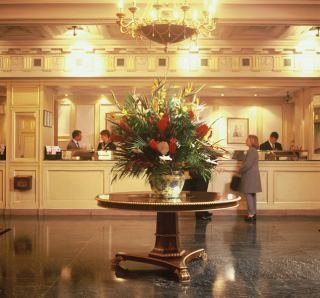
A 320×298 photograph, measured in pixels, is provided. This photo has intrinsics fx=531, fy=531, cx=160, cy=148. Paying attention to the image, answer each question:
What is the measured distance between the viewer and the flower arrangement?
17.8 ft

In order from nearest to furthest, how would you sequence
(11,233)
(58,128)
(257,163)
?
(11,233) → (257,163) → (58,128)

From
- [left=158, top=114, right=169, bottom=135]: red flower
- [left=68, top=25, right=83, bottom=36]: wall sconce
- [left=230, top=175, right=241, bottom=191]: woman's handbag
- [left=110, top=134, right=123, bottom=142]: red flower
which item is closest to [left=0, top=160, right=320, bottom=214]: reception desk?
[left=230, top=175, right=241, bottom=191]: woman's handbag

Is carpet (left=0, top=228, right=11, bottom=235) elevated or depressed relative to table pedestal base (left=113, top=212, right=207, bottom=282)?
depressed

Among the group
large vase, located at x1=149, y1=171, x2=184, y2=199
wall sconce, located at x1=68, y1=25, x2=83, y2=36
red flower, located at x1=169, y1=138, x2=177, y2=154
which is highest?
wall sconce, located at x1=68, y1=25, x2=83, y2=36

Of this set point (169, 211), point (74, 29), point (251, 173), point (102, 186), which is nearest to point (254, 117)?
point (251, 173)

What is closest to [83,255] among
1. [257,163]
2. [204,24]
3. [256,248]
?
A: [256,248]

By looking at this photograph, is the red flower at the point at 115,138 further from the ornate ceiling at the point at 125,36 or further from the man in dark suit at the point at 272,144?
the man in dark suit at the point at 272,144

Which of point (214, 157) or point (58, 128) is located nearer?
point (214, 157)

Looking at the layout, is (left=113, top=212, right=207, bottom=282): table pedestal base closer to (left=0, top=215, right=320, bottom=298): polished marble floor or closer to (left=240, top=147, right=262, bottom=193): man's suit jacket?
(left=0, top=215, right=320, bottom=298): polished marble floor

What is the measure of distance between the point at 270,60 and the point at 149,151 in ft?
18.5

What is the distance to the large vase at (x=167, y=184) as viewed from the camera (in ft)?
17.9

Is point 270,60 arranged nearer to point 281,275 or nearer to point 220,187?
point 220,187

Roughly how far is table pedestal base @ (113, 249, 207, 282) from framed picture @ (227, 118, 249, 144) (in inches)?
369

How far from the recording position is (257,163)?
32.3 feet
